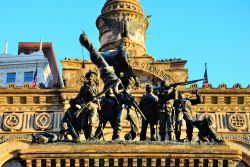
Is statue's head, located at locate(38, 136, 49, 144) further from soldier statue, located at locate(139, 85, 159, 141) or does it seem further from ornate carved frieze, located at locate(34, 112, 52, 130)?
ornate carved frieze, located at locate(34, 112, 52, 130)

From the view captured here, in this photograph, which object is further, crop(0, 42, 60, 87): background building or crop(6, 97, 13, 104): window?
crop(0, 42, 60, 87): background building

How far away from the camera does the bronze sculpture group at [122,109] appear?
13.6m

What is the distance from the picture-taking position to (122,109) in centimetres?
1380

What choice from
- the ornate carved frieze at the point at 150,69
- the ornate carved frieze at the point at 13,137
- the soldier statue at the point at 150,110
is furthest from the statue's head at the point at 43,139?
the ornate carved frieze at the point at 150,69

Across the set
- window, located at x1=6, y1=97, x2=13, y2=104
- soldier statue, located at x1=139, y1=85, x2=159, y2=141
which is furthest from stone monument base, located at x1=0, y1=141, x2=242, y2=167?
window, located at x1=6, y1=97, x2=13, y2=104

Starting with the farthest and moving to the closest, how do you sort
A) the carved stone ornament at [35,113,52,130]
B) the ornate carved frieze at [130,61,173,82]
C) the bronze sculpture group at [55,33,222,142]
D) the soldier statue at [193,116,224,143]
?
the ornate carved frieze at [130,61,173,82] → the carved stone ornament at [35,113,52,130] → the bronze sculpture group at [55,33,222,142] → the soldier statue at [193,116,224,143]

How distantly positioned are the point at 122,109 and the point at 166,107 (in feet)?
4.14

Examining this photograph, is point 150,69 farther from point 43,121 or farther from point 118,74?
point 118,74

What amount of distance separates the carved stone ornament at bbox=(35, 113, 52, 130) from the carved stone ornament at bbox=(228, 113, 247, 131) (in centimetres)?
1055

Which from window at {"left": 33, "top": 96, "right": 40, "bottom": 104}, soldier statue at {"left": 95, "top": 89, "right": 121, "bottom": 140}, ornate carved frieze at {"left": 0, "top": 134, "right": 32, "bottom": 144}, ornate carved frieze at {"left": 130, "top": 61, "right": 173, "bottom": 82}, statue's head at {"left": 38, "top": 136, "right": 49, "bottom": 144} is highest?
ornate carved frieze at {"left": 130, "top": 61, "right": 173, "bottom": 82}

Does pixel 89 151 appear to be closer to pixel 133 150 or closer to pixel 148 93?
pixel 133 150

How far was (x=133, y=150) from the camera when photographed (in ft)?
40.9

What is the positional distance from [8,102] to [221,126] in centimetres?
1266

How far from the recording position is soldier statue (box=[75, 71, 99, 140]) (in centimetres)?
1345
